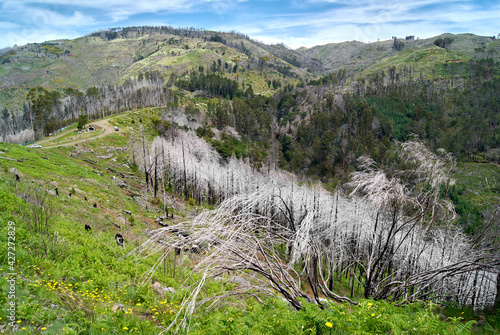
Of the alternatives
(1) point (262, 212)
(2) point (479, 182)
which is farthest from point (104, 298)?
(2) point (479, 182)

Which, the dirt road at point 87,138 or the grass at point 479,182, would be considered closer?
the dirt road at point 87,138

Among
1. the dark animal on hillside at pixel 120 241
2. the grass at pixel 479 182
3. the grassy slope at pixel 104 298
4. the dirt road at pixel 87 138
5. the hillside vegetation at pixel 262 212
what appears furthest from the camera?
the grass at pixel 479 182

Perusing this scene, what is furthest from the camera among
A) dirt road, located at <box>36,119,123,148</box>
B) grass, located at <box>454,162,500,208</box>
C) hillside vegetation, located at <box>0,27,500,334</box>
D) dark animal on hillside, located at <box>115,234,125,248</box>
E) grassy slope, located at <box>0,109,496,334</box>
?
grass, located at <box>454,162,500,208</box>

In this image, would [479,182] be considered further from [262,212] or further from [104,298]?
[104,298]

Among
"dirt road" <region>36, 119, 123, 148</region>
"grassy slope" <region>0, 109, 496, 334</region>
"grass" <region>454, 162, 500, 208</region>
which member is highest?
"dirt road" <region>36, 119, 123, 148</region>

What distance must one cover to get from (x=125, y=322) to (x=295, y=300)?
10.4ft

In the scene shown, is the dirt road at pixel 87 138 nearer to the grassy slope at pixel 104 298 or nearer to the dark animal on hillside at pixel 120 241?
the grassy slope at pixel 104 298

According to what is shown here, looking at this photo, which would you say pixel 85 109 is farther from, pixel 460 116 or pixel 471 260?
pixel 460 116

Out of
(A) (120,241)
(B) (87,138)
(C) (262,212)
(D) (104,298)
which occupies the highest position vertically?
(B) (87,138)

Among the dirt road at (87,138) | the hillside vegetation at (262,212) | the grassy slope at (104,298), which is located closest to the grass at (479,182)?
the hillside vegetation at (262,212)

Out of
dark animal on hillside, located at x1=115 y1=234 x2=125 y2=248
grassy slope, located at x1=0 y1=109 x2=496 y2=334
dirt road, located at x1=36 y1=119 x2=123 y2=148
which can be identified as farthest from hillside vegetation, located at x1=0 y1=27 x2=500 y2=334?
dirt road, located at x1=36 y1=119 x2=123 y2=148

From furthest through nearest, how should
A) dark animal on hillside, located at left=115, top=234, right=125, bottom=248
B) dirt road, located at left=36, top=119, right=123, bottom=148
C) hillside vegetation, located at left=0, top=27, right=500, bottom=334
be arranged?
dirt road, located at left=36, top=119, right=123, bottom=148 → dark animal on hillside, located at left=115, top=234, right=125, bottom=248 → hillside vegetation, located at left=0, top=27, right=500, bottom=334

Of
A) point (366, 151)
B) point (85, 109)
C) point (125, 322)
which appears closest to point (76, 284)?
point (125, 322)

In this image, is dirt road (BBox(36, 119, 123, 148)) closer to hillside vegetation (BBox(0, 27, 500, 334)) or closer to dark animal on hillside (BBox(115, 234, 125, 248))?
hillside vegetation (BBox(0, 27, 500, 334))
